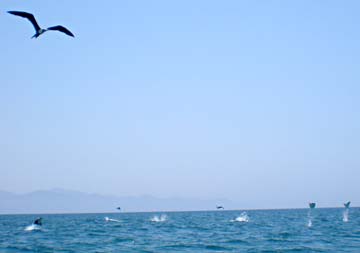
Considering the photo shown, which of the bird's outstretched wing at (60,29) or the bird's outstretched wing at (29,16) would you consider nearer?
the bird's outstretched wing at (60,29)

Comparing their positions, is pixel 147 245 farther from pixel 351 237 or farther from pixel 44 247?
pixel 351 237

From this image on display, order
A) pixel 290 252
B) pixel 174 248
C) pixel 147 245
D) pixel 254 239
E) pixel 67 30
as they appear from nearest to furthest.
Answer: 1. pixel 67 30
2. pixel 290 252
3. pixel 174 248
4. pixel 147 245
5. pixel 254 239

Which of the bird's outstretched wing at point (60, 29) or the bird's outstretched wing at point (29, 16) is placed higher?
the bird's outstretched wing at point (29, 16)

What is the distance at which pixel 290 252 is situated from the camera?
3170cm

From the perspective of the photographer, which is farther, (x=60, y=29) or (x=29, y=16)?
(x=29, y=16)

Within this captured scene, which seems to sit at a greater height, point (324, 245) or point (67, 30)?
point (67, 30)

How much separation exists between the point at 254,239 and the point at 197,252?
30.4ft

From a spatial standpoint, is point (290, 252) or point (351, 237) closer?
point (290, 252)

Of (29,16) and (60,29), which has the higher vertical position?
(29,16)

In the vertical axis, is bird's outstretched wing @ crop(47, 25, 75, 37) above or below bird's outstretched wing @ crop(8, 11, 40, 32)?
below

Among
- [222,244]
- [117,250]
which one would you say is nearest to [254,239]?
[222,244]

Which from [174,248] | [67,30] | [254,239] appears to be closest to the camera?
[67,30]

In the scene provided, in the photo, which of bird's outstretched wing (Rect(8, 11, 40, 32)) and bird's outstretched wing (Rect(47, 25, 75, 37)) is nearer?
bird's outstretched wing (Rect(47, 25, 75, 37))

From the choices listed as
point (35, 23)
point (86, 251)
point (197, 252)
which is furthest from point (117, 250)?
point (35, 23)
